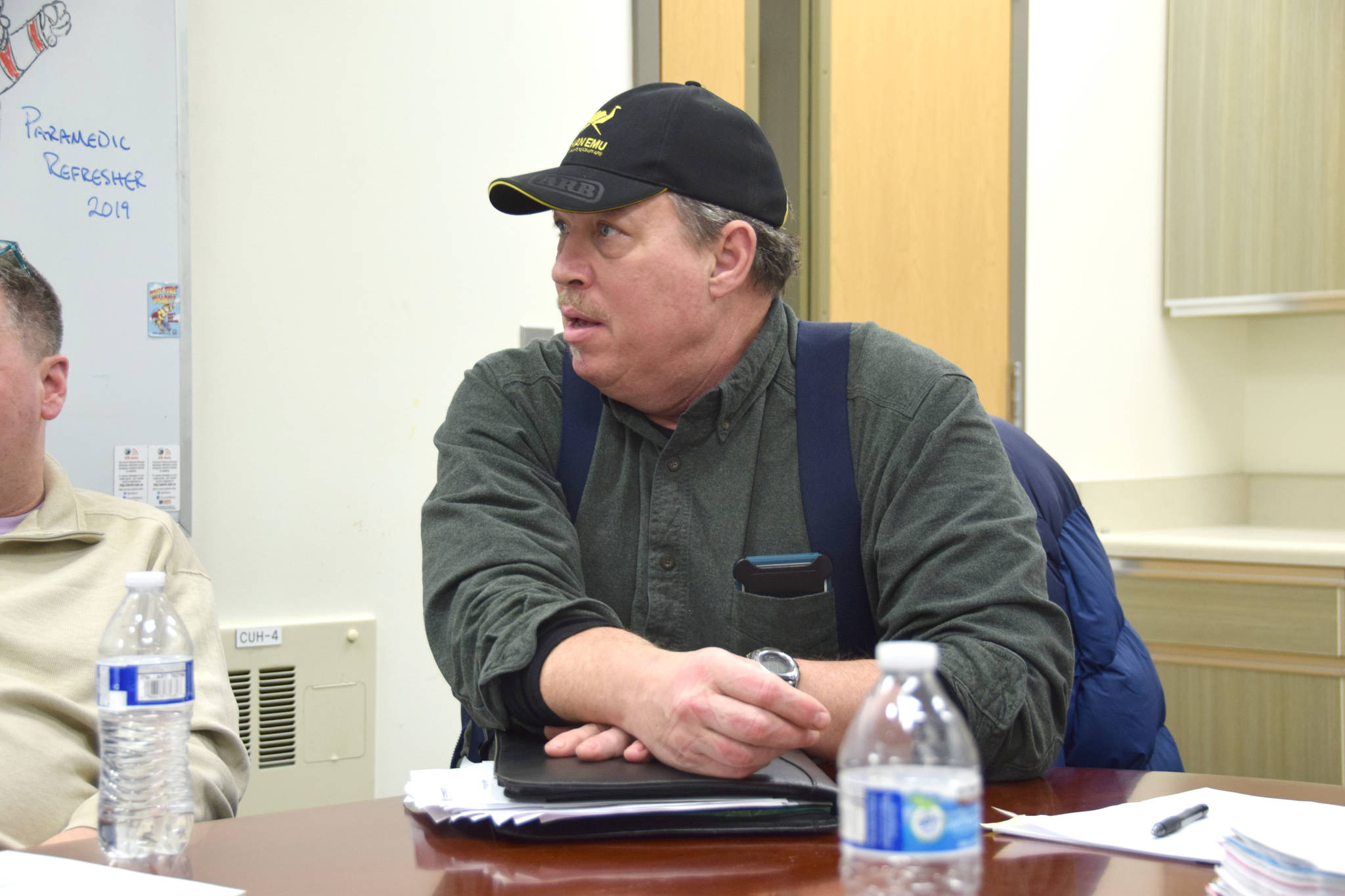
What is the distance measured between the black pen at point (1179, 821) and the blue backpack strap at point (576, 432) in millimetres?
720

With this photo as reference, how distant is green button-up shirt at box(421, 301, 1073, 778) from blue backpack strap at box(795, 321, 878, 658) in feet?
0.04

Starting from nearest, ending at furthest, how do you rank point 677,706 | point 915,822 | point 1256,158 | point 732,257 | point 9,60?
point 915,822
point 677,706
point 732,257
point 9,60
point 1256,158

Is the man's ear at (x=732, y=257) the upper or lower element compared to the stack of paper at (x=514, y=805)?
upper

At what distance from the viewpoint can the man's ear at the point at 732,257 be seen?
1.43m

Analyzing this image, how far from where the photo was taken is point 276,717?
212cm

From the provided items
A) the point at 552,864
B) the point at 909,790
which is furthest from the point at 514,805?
the point at 909,790

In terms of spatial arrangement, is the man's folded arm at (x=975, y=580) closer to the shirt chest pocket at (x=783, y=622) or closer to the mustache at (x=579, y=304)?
the shirt chest pocket at (x=783, y=622)

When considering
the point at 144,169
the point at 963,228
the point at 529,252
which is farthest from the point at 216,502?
the point at 963,228

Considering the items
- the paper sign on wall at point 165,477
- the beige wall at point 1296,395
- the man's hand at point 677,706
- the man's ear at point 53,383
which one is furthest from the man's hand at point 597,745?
the beige wall at point 1296,395

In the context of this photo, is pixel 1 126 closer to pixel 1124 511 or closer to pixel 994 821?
pixel 994 821

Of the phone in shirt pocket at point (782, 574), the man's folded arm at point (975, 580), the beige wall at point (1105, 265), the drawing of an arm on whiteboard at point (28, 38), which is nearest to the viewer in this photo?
the man's folded arm at point (975, 580)

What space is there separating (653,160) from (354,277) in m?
1.04

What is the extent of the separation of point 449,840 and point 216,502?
1.30m

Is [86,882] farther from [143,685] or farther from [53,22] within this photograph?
[53,22]
